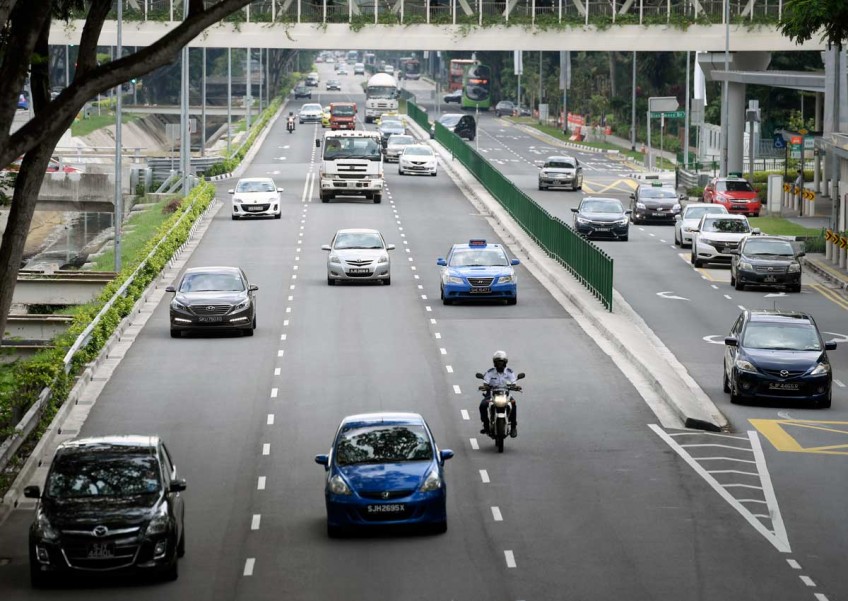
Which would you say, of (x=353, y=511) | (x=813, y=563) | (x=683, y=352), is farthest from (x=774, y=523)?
(x=683, y=352)

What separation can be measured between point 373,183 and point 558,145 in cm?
5443

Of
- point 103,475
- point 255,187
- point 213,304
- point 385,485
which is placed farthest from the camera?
point 255,187

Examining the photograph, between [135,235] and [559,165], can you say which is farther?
[559,165]

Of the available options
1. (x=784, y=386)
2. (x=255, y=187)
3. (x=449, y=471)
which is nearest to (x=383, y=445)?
(x=449, y=471)

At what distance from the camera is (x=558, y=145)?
119 meters

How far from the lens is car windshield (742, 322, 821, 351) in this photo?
29.8 metres

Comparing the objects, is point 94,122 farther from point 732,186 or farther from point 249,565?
point 249,565

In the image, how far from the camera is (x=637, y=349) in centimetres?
3428

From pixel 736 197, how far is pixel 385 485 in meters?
49.0

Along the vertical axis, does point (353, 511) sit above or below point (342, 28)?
below

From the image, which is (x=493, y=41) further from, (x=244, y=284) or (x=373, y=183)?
(x=244, y=284)

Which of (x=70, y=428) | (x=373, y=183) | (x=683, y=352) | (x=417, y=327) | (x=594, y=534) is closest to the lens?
(x=594, y=534)

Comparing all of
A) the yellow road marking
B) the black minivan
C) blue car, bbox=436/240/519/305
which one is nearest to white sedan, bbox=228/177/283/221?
blue car, bbox=436/240/519/305

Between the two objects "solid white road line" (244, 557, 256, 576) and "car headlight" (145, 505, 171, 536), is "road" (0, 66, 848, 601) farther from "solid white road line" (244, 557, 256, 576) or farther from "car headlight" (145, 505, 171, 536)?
"car headlight" (145, 505, 171, 536)
